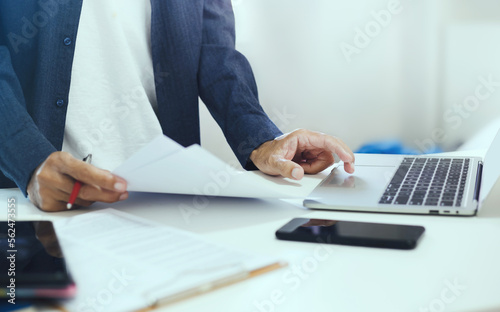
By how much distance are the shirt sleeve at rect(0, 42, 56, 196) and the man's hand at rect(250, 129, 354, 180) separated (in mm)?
383

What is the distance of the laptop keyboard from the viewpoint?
2.18 ft

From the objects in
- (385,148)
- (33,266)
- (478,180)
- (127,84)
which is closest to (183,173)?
(33,266)

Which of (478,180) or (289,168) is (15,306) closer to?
(289,168)

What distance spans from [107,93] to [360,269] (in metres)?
0.87

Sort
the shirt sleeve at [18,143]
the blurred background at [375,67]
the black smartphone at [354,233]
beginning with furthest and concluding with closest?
1. the blurred background at [375,67]
2. the shirt sleeve at [18,143]
3. the black smartphone at [354,233]

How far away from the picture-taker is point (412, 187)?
0.74m

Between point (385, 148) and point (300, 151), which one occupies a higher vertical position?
Answer: point (300, 151)

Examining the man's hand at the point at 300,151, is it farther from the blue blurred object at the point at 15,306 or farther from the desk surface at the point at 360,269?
the blue blurred object at the point at 15,306

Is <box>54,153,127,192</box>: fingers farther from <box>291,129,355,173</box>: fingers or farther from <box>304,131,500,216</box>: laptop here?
<box>291,129,355,173</box>: fingers

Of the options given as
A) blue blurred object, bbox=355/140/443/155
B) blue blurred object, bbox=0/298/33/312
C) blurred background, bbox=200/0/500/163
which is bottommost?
blue blurred object, bbox=355/140/443/155

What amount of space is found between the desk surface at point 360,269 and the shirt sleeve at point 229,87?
0.38m

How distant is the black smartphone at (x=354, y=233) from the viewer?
0.50 metres

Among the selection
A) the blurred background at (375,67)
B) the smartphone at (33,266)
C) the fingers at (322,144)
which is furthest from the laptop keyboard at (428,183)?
the blurred background at (375,67)

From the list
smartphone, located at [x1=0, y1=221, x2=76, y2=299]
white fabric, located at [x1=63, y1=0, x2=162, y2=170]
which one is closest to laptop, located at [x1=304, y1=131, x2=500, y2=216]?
smartphone, located at [x1=0, y1=221, x2=76, y2=299]
